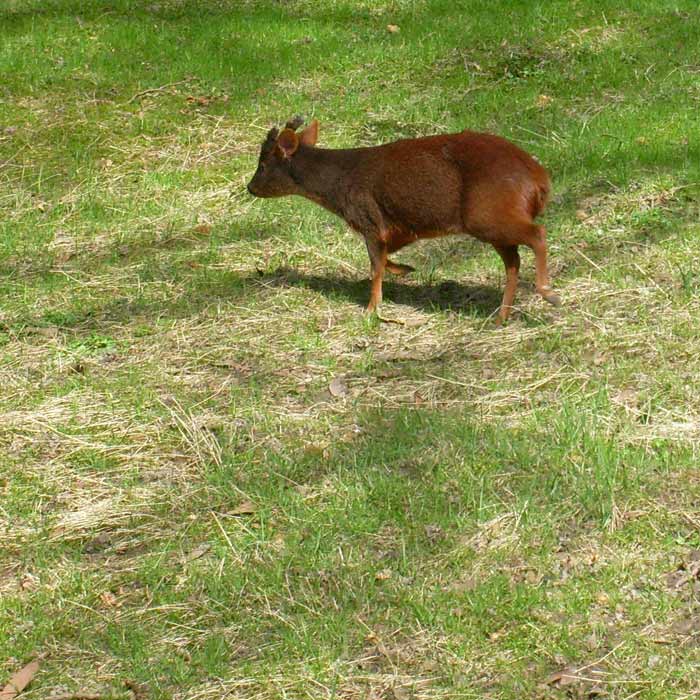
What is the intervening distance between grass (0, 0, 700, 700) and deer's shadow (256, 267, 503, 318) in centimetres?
3

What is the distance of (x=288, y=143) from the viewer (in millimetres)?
8008

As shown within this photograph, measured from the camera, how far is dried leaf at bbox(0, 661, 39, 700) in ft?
14.9

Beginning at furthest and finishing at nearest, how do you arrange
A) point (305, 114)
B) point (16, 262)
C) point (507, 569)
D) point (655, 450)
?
point (305, 114) → point (16, 262) → point (655, 450) → point (507, 569)

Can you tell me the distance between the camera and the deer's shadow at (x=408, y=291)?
24.8 feet

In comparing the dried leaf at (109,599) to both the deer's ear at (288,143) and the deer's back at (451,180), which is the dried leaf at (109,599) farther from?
the deer's ear at (288,143)

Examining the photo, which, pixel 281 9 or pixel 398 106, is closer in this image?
pixel 398 106

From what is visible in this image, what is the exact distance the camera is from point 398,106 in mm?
10781

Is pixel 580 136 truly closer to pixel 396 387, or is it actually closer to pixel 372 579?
pixel 396 387

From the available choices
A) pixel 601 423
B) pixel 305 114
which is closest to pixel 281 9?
pixel 305 114

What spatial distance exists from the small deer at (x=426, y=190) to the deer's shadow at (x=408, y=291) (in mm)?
135

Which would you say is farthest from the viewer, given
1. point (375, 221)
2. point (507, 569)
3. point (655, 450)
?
point (375, 221)

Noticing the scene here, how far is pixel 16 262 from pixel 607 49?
5853 millimetres

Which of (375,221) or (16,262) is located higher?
(375,221)

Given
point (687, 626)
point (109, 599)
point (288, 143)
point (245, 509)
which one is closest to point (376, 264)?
point (288, 143)
